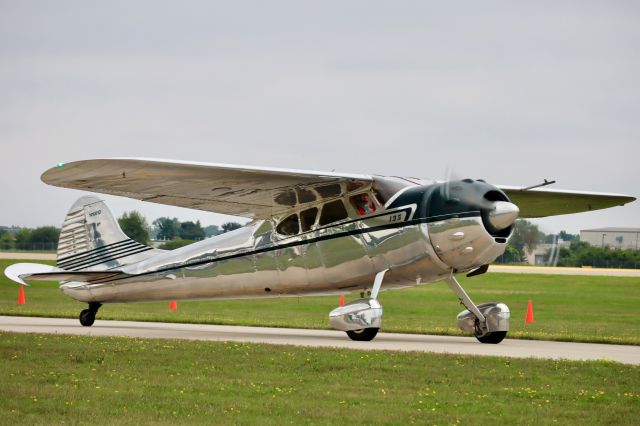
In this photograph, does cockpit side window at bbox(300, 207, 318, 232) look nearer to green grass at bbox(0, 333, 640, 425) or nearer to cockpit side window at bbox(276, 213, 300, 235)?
cockpit side window at bbox(276, 213, 300, 235)

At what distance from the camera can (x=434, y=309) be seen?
33.2 m

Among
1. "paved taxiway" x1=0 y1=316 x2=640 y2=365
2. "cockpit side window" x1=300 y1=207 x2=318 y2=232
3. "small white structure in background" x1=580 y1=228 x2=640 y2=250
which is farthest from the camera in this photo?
"small white structure in background" x1=580 y1=228 x2=640 y2=250

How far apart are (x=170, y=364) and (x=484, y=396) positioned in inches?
169

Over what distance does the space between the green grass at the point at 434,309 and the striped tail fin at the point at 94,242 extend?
3.22 meters

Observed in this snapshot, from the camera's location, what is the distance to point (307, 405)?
1027 centimetres

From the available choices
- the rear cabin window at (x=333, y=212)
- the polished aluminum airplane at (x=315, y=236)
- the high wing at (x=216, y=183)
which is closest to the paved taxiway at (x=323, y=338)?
the polished aluminum airplane at (x=315, y=236)

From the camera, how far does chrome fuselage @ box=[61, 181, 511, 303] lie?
16.5 meters

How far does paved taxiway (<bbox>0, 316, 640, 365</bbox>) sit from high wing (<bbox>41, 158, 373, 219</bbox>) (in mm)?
2490

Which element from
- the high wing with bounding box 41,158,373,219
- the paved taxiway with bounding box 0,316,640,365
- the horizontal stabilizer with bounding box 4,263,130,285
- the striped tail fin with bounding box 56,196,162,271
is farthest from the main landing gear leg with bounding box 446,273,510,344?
the horizontal stabilizer with bounding box 4,263,130,285

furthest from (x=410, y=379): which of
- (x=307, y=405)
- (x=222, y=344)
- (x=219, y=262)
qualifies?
(x=219, y=262)

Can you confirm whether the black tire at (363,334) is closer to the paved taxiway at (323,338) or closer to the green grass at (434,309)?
the paved taxiway at (323,338)

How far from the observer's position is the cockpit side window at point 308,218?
18.4 m

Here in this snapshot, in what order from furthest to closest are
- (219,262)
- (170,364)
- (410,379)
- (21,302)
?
(21,302) → (219,262) → (170,364) → (410,379)

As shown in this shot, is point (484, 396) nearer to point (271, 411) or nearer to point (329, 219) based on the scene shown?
point (271, 411)
